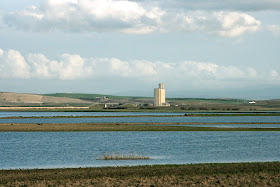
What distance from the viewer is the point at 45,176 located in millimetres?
31375

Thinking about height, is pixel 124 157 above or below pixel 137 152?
above

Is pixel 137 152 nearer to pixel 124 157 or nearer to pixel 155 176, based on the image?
pixel 124 157

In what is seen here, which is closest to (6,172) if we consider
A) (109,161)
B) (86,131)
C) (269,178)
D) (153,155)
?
(109,161)

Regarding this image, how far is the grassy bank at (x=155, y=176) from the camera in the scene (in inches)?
1088

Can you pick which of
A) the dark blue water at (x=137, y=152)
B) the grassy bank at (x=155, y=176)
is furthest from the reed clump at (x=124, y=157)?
the grassy bank at (x=155, y=176)

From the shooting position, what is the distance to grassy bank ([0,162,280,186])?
1088 inches

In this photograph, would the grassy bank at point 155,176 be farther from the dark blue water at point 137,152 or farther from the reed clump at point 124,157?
the reed clump at point 124,157

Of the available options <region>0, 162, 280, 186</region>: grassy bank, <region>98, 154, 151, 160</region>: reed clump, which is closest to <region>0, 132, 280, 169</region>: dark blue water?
<region>98, 154, 151, 160</region>: reed clump

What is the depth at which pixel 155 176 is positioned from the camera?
30531mm

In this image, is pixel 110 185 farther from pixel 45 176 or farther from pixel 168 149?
pixel 168 149

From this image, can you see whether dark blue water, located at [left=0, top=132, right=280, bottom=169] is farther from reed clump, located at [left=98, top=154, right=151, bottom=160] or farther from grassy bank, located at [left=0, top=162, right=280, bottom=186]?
grassy bank, located at [left=0, top=162, right=280, bottom=186]

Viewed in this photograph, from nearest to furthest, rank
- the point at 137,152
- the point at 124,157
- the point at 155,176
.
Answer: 1. the point at 155,176
2. the point at 124,157
3. the point at 137,152

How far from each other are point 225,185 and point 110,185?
6.85 metres

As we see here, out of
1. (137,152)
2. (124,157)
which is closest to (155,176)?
(124,157)
